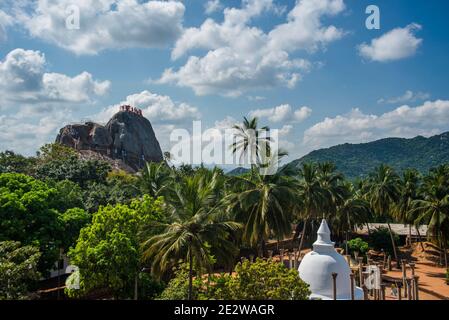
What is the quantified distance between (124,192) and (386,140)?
18194 centimetres

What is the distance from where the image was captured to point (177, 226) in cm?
1358

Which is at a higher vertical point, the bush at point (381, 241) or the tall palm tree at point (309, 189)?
the tall palm tree at point (309, 189)

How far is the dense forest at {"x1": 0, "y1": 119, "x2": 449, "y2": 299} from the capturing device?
13.4 metres

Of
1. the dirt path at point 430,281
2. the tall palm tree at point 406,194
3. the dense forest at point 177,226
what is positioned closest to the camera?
the dense forest at point 177,226

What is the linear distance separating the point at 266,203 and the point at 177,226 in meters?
8.37

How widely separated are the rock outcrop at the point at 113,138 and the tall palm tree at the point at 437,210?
52390 mm

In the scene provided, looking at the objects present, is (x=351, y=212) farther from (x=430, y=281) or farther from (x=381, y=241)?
(x=430, y=281)

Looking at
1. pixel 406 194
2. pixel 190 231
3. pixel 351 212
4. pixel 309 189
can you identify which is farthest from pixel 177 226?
pixel 406 194

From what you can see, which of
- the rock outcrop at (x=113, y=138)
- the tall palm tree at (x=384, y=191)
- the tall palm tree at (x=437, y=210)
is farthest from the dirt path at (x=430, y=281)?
the rock outcrop at (x=113, y=138)

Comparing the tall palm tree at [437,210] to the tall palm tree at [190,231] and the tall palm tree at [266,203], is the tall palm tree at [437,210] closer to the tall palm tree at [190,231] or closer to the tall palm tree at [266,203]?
the tall palm tree at [266,203]

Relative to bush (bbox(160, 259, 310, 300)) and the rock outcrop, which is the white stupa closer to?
bush (bbox(160, 259, 310, 300))

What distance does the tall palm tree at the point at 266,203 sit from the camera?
21172 mm
